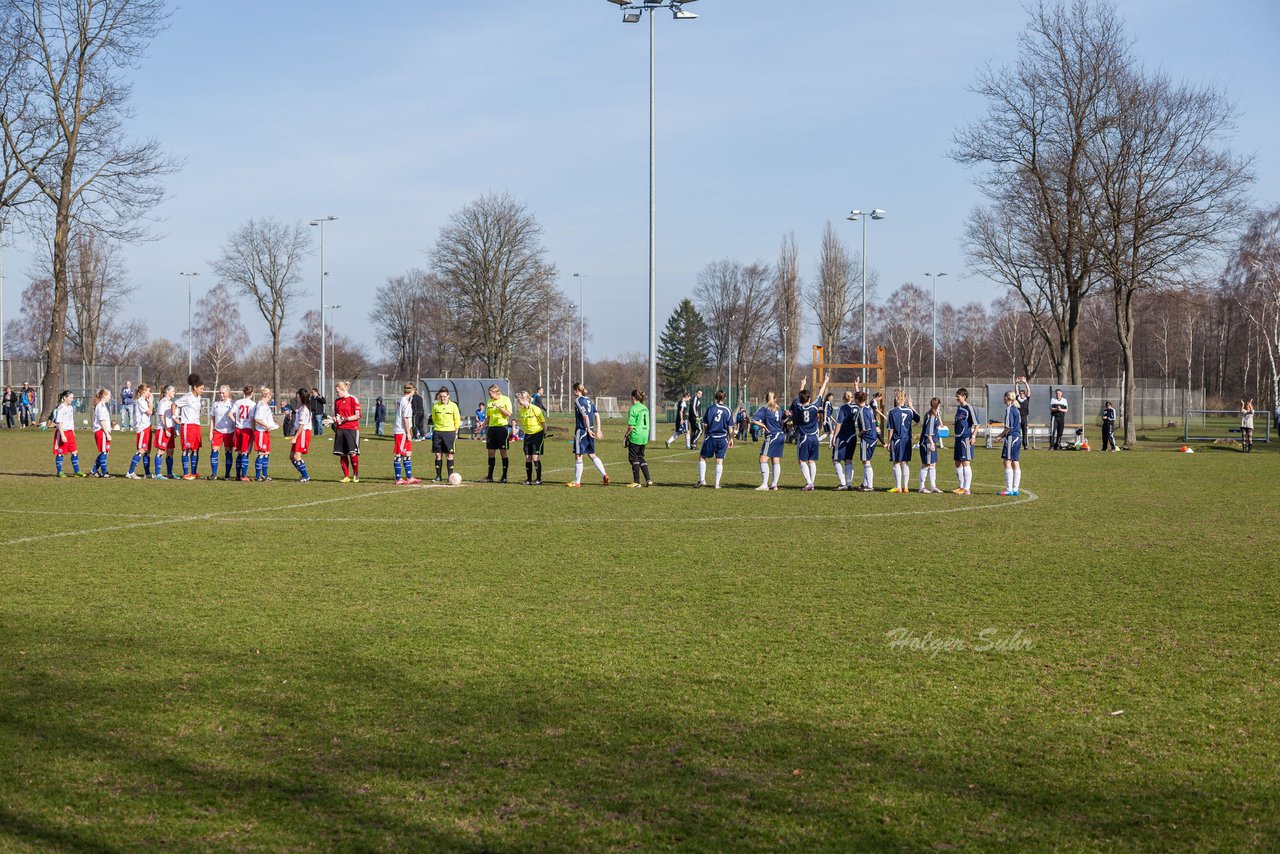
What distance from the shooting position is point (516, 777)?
203 inches

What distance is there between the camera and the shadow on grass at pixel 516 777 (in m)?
4.53

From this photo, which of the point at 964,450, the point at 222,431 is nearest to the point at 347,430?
the point at 222,431

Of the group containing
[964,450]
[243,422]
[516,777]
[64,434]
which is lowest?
[516,777]

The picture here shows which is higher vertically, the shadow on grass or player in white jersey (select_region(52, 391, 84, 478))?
player in white jersey (select_region(52, 391, 84, 478))

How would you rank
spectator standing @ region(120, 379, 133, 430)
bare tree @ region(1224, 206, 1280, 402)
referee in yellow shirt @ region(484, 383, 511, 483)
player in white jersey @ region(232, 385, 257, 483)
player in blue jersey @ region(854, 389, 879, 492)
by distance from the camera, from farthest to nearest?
bare tree @ region(1224, 206, 1280, 402)
spectator standing @ region(120, 379, 133, 430)
player in white jersey @ region(232, 385, 257, 483)
referee in yellow shirt @ region(484, 383, 511, 483)
player in blue jersey @ region(854, 389, 879, 492)

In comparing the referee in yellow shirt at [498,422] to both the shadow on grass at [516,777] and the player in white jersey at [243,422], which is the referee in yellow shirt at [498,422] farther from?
the shadow on grass at [516,777]

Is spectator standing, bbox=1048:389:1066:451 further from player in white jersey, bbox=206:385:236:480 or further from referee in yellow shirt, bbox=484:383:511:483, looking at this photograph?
player in white jersey, bbox=206:385:236:480

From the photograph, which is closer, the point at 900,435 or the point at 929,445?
the point at 929,445

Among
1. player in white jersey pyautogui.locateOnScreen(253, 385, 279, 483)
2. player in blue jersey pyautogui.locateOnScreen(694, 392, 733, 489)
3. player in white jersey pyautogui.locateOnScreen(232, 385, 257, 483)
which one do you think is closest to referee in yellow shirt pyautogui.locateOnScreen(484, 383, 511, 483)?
player in blue jersey pyautogui.locateOnScreen(694, 392, 733, 489)

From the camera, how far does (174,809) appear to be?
15.6 feet

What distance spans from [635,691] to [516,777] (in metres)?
1.51

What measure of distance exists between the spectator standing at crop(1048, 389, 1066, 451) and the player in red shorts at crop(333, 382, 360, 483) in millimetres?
23475

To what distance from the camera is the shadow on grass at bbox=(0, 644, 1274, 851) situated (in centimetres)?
453

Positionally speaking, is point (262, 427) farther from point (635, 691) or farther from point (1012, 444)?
point (635, 691)
